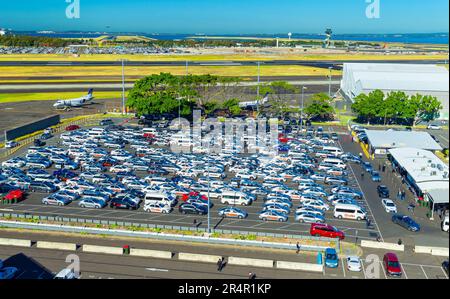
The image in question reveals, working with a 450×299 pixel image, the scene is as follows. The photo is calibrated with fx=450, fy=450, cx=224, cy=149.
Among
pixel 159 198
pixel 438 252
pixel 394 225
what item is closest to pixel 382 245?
pixel 438 252

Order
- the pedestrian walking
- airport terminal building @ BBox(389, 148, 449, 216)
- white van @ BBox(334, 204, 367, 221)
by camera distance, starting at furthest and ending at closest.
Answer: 1. airport terminal building @ BBox(389, 148, 449, 216)
2. white van @ BBox(334, 204, 367, 221)
3. the pedestrian walking

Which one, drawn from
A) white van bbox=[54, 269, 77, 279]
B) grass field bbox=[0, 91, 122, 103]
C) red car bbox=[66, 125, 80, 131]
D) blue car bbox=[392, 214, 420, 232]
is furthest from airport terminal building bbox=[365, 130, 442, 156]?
grass field bbox=[0, 91, 122, 103]

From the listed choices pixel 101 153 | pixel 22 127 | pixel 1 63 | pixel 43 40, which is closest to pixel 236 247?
pixel 101 153

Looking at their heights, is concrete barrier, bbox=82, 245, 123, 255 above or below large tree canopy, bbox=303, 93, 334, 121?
below

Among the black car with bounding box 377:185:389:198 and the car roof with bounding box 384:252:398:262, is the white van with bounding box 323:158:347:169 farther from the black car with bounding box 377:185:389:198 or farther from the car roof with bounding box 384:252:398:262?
the car roof with bounding box 384:252:398:262

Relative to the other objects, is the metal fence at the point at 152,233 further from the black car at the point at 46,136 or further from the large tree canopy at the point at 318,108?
the large tree canopy at the point at 318,108

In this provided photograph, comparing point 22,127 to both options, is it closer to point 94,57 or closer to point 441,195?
point 441,195

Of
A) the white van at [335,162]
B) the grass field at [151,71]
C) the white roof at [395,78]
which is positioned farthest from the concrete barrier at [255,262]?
the grass field at [151,71]
